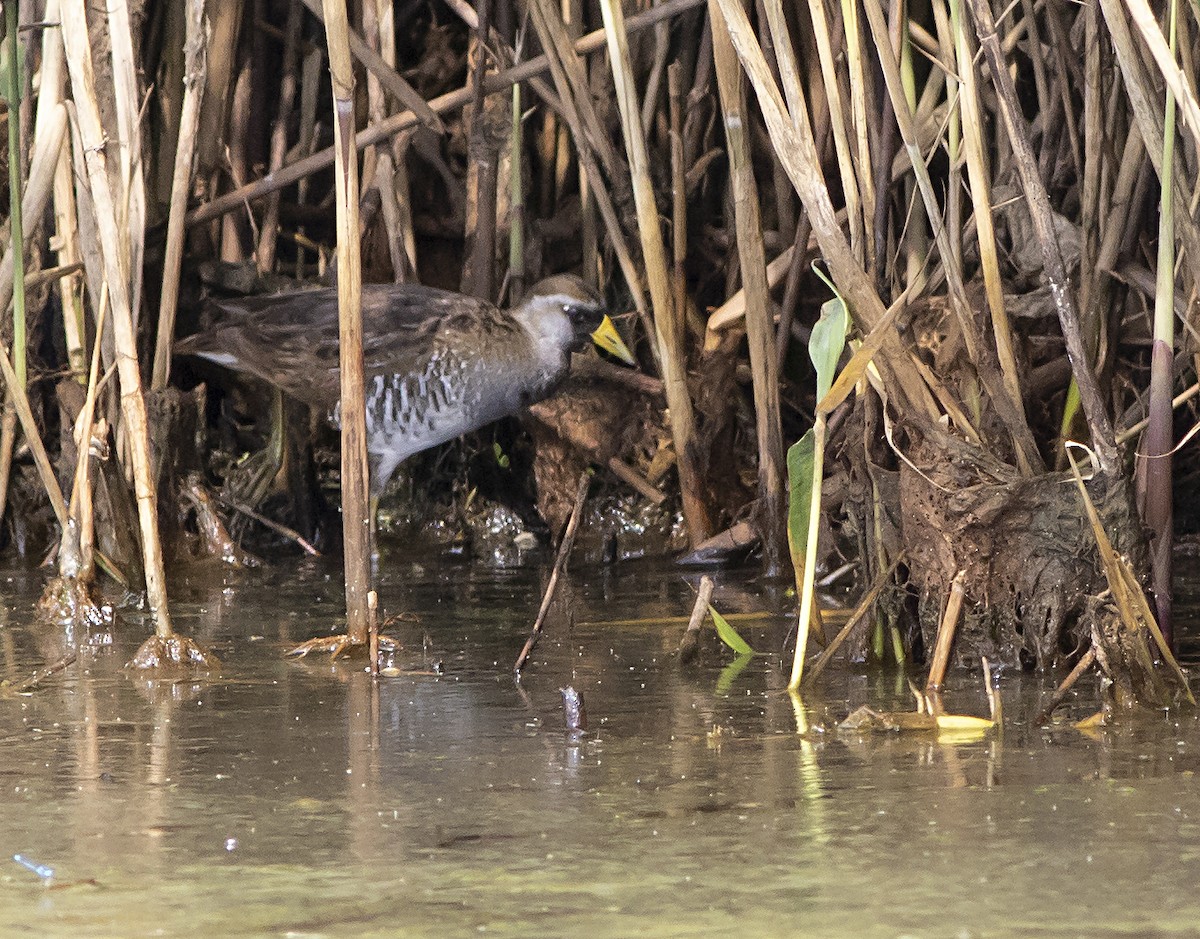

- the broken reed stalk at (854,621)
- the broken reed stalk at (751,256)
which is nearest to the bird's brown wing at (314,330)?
the broken reed stalk at (751,256)

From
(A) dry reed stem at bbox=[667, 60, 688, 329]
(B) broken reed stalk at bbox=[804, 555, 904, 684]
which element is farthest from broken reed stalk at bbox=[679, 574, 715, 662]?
(A) dry reed stem at bbox=[667, 60, 688, 329]

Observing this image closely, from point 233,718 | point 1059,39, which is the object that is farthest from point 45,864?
point 1059,39

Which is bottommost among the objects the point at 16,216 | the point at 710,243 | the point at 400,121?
the point at 16,216

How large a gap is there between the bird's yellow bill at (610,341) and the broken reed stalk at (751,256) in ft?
2.84

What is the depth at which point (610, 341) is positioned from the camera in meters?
4.95

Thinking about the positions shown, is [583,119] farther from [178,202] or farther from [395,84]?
[178,202]

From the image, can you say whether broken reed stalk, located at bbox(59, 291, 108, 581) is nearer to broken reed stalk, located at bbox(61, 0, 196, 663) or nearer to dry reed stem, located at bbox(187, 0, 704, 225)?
broken reed stalk, located at bbox(61, 0, 196, 663)

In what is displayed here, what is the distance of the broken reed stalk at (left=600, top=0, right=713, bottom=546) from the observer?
13.6 ft

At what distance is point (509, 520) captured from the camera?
16.8ft

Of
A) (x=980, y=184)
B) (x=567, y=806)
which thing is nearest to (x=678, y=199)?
(x=980, y=184)

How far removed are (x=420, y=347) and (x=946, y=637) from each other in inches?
88.6

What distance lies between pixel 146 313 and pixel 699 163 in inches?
Result: 62.2

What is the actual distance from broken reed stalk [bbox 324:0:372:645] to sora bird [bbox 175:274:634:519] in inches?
67.3

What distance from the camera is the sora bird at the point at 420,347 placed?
476cm
